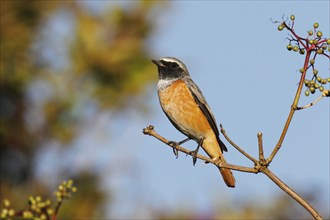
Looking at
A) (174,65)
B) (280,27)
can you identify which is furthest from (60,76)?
(280,27)

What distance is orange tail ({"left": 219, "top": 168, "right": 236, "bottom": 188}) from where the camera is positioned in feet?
18.2

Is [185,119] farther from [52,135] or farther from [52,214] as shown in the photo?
[52,214]

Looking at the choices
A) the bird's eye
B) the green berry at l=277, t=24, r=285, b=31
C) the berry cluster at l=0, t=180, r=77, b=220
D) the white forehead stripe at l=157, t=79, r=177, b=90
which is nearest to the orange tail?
the white forehead stripe at l=157, t=79, r=177, b=90

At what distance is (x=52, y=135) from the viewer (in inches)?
303

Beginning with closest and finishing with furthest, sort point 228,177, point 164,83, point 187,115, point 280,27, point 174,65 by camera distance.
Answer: point 280,27 → point 228,177 → point 187,115 → point 164,83 → point 174,65

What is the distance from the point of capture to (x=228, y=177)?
18.3 ft

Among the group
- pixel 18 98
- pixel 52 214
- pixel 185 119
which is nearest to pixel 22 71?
pixel 18 98

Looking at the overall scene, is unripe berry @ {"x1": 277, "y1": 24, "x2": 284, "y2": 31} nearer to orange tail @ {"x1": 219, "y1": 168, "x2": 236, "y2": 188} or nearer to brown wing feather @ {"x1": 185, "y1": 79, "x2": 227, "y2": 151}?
orange tail @ {"x1": 219, "y1": 168, "x2": 236, "y2": 188}

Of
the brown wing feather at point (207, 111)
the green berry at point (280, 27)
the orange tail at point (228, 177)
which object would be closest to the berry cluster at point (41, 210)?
the green berry at point (280, 27)

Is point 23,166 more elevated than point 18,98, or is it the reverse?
point 18,98

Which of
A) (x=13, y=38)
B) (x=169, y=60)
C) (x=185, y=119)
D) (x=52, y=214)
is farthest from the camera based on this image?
(x=13, y=38)

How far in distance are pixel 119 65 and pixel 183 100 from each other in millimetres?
2089

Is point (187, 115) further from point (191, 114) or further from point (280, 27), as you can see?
point (280, 27)

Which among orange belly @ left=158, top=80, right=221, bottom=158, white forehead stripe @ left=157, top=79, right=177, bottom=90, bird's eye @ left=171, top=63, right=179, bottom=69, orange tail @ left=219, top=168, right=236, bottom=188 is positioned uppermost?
bird's eye @ left=171, top=63, right=179, bottom=69
